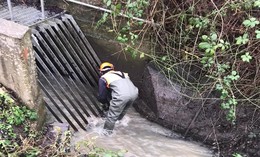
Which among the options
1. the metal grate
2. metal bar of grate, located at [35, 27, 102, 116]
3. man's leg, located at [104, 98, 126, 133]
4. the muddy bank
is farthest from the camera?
metal bar of grate, located at [35, 27, 102, 116]

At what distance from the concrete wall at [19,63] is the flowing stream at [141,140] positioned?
136 centimetres

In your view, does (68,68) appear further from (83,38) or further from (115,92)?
(115,92)

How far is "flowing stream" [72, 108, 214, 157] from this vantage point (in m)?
5.42

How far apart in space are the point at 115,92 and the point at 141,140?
103 cm

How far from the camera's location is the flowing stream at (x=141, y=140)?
5.42m

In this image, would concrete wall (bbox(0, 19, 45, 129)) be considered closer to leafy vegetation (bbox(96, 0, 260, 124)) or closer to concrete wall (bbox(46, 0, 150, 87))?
leafy vegetation (bbox(96, 0, 260, 124))

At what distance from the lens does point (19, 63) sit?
3.91 meters

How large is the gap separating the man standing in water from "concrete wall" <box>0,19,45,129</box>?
137 cm

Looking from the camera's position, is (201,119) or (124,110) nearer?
(201,119)

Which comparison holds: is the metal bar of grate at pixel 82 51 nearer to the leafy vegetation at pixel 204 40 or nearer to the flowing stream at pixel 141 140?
the leafy vegetation at pixel 204 40

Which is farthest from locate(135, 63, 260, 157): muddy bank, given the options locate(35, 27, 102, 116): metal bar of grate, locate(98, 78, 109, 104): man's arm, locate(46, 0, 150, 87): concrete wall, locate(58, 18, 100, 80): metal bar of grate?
locate(35, 27, 102, 116): metal bar of grate

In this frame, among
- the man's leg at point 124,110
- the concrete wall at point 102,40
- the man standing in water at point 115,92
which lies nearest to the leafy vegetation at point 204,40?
the concrete wall at point 102,40

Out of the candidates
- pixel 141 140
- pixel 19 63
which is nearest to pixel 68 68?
pixel 141 140

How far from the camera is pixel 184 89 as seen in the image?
222 inches
